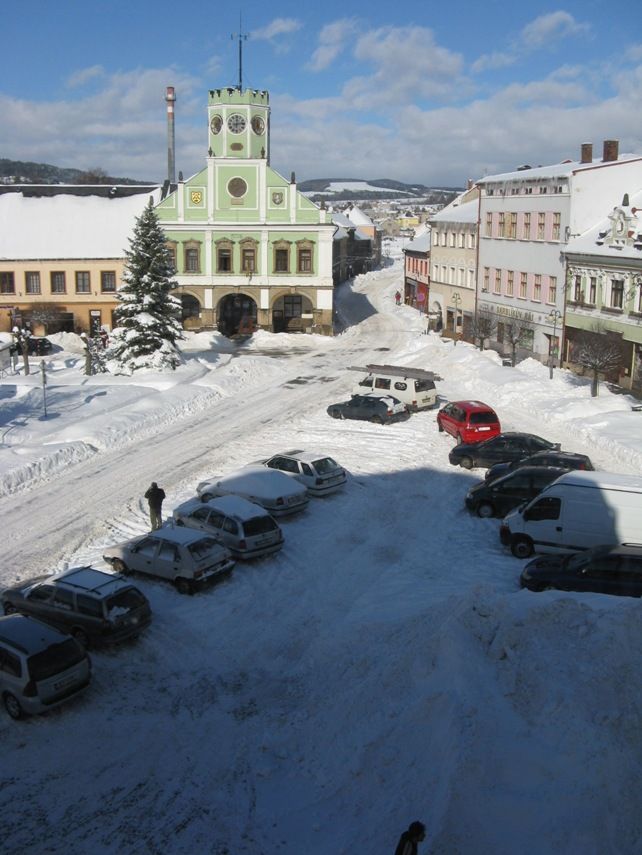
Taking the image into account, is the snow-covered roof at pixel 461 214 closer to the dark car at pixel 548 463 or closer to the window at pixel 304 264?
the window at pixel 304 264

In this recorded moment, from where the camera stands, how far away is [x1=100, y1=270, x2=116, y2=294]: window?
63.8 metres

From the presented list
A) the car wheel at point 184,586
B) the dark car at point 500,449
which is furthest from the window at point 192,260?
the car wheel at point 184,586

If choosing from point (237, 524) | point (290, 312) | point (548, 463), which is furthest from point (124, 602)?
point (290, 312)

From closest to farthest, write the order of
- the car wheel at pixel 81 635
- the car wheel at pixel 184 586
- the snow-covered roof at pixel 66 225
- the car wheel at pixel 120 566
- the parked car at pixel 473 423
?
the car wheel at pixel 81 635, the car wheel at pixel 184 586, the car wheel at pixel 120 566, the parked car at pixel 473 423, the snow-covered roof at pixel 66 225

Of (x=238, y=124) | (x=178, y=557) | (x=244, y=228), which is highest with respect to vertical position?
(x=238, y=124)

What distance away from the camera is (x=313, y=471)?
79.0 feet

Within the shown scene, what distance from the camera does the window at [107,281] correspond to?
209 ft

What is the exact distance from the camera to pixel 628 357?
3944cm

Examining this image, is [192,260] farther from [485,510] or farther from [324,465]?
[485,510]

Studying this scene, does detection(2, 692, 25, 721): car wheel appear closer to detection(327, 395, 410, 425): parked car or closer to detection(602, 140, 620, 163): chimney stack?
detection(327, 395, 410, 425): parked car

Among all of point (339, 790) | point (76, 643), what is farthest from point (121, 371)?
point (339, 790)

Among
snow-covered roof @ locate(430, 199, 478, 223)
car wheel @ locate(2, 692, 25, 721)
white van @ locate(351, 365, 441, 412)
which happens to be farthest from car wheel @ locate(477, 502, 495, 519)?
snow-covered roof @ locate(430, 199, 478, 223)

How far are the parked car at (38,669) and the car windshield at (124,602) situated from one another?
1.45 m

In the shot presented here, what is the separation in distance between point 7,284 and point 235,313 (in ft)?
53.6
